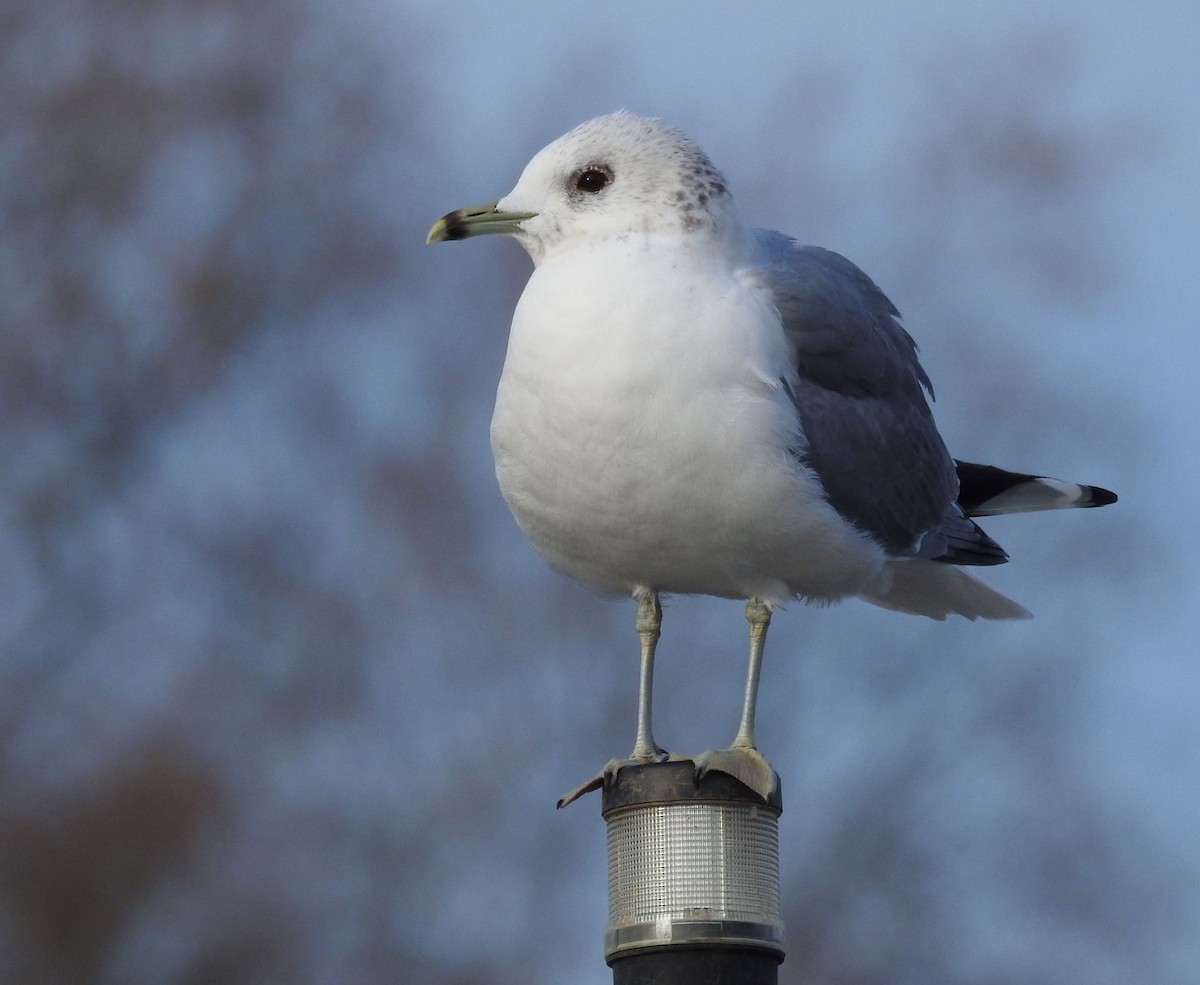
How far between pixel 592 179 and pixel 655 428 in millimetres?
682

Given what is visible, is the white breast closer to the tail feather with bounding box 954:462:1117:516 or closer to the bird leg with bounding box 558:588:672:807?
the bird leg with bounding box 558:588:672:807

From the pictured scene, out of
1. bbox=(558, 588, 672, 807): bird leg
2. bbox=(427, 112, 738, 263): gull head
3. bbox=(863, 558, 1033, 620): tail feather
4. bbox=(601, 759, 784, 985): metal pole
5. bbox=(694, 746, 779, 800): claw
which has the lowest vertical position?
bbox=(601, 759, 784, 985): metal pole

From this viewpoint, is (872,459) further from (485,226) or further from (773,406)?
(485,226)

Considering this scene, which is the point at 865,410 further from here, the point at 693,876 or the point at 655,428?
the point at 693,876

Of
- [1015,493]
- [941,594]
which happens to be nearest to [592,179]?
[941,594]

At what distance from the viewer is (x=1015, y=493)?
4934 millimetres

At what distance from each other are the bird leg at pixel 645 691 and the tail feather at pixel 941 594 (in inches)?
28.8

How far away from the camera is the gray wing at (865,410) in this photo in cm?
397

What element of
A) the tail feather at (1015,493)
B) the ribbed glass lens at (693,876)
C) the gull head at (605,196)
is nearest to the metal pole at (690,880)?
the ribbed glass lens at (693,876)

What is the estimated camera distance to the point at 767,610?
396 cm

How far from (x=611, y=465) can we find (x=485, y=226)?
26.9 inches

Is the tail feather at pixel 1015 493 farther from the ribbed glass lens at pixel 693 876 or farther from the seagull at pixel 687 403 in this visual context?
the ribbed glass lens at pixel 693 876

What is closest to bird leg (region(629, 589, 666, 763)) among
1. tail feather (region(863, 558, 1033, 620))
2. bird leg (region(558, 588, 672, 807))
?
bird leg (region(558, 588, 672, 807))

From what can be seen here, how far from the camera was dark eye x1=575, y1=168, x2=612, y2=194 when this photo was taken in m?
3.94
